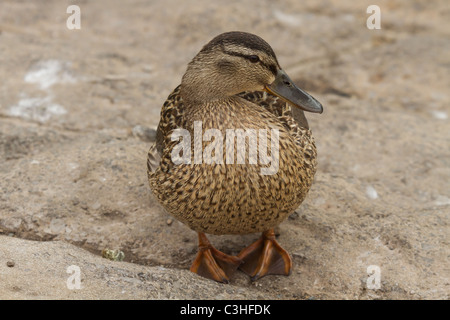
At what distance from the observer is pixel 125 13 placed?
713 cm

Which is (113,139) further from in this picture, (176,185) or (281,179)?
(281,179)

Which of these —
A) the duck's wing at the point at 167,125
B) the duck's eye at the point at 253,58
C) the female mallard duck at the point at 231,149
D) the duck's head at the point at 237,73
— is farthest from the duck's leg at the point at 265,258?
the duck's eye at the point at 253,58

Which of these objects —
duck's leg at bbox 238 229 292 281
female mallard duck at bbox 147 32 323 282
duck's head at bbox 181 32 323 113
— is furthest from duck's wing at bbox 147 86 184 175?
duck's leg at bbox 238 229 292 281

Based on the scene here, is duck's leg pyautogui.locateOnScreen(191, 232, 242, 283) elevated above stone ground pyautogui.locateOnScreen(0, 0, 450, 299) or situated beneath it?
situated beneath

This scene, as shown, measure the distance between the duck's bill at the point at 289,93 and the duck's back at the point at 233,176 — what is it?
153mm

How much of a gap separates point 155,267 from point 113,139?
159 centimetres

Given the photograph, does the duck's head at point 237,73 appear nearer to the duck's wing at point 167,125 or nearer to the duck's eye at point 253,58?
the duck's eye at point 253,58

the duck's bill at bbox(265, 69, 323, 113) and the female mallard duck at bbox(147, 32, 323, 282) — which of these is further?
the duck's bill at bbox(265, 69, 323, 113)

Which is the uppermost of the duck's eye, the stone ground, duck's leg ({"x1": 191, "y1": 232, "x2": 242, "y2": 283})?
the duck's eye

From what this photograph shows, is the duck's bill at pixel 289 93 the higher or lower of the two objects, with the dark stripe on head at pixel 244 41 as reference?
lower

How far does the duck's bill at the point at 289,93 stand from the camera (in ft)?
11.4

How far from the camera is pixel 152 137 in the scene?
16.4 ft

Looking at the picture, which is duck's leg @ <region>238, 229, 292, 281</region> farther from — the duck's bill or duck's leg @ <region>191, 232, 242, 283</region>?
the duck's bill

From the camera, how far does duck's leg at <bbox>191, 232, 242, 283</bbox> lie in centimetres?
374
